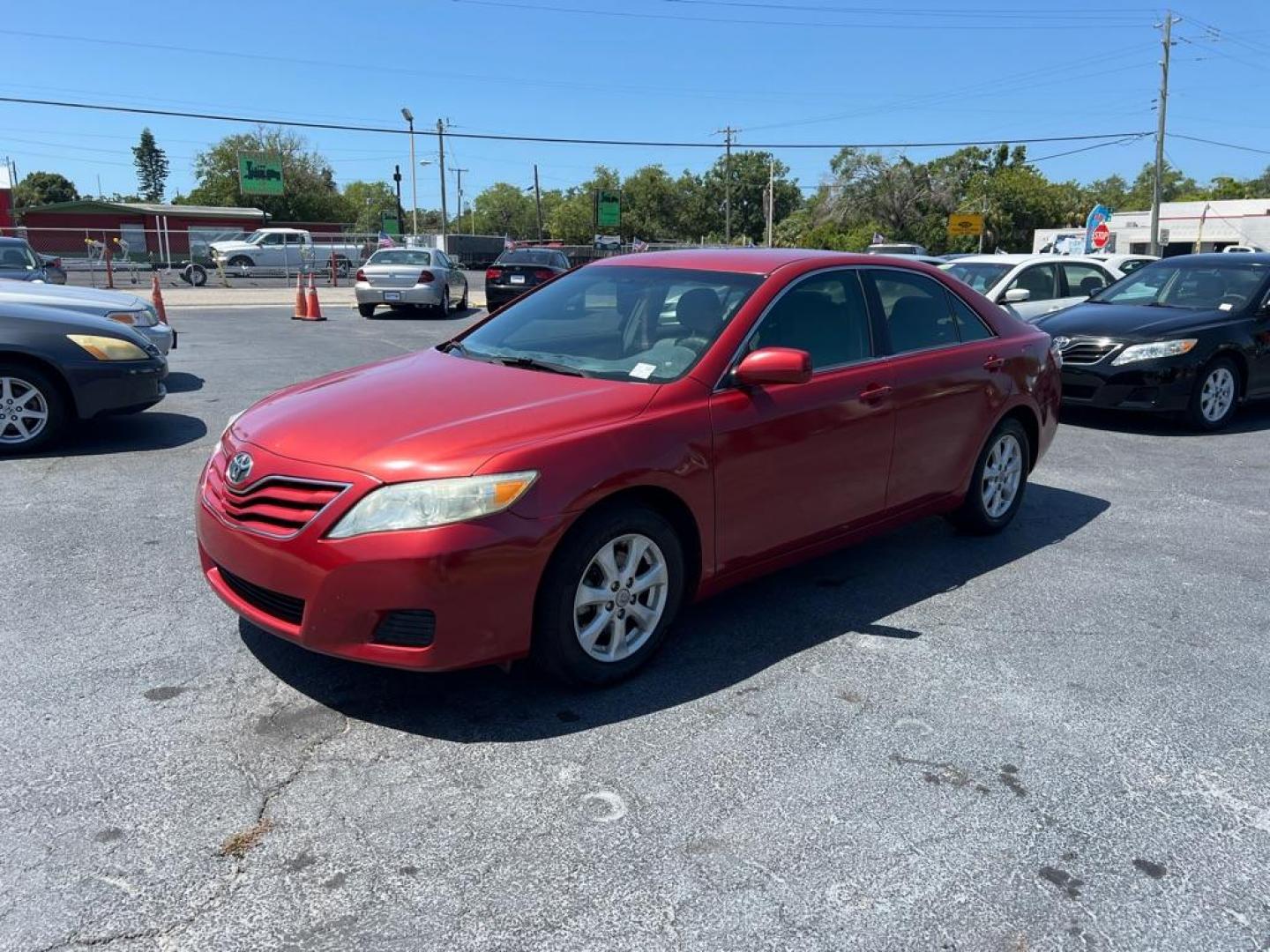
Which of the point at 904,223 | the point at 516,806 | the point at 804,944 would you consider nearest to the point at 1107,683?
the point at 804,944

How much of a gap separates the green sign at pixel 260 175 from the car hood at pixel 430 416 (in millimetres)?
49988

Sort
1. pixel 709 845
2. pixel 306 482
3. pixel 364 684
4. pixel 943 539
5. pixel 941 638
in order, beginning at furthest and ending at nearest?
pixel 943 539, pixel 941 638, pixel 364 684, pixel 306 482, pixel 709 845

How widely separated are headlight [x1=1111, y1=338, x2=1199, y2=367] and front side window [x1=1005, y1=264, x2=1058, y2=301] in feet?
11.5

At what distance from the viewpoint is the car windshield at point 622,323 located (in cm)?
418

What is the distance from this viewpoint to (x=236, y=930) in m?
2.48

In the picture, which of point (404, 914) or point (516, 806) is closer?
point (404, 914)

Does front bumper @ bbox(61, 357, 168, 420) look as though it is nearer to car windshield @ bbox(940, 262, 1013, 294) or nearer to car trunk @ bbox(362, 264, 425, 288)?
car windshield @ bbox(940, 262, 1013, 294)

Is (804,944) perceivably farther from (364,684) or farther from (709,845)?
(364,684)

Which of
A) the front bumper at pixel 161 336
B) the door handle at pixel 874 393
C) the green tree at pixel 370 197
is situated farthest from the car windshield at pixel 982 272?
the green tree at pixel 370 197

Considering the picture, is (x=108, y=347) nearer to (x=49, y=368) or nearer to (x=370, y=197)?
(x=49, y=368)

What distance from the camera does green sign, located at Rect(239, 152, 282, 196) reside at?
4944 centimetres

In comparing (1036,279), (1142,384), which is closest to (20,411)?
(1142,384)

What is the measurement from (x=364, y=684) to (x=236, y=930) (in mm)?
1358

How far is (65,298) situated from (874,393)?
7.84m
